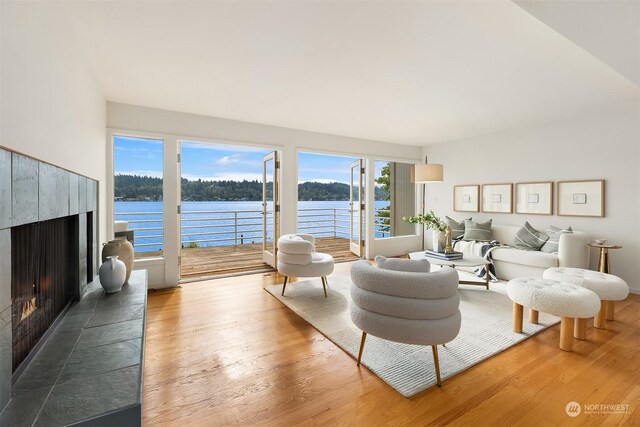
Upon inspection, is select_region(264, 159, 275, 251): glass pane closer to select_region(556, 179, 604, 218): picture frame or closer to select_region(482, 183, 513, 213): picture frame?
select_region(482, 183, 513, 213): picture frame

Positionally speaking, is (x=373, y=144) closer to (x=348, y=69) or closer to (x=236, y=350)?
(x=348, y=69)

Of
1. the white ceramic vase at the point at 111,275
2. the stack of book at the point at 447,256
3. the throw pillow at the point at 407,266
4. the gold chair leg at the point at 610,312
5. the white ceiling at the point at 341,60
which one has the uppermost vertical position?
the white ceiling at the point at 341,60

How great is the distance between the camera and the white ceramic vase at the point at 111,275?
2.15 metres

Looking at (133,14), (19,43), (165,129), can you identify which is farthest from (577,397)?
(165,129)

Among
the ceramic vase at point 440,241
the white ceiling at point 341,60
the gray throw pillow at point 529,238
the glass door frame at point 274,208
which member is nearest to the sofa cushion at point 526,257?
the gray throw pillow at point 529,238

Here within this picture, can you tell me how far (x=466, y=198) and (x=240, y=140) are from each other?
4.31m

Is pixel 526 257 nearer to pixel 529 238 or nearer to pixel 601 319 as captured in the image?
pixel 529 238

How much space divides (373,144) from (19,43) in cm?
523

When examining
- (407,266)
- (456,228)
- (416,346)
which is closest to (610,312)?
(416,346)

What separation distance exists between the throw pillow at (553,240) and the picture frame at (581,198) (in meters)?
0.32

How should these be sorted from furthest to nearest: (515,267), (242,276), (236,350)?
(242,276)
(515,267)
(236,350)

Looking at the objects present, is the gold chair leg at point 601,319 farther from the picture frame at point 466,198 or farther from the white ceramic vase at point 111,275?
the white ceramic vase at point 111,275

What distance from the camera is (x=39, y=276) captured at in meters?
1.47

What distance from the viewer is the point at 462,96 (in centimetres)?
341
